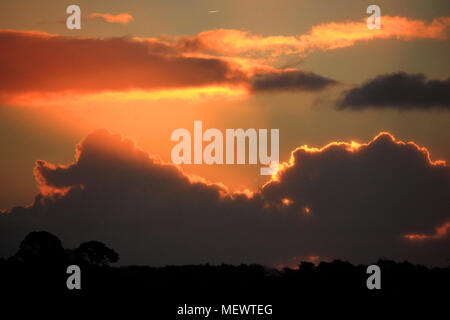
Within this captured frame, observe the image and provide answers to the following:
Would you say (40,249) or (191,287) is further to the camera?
(191,287)

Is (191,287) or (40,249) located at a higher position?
(40,249)

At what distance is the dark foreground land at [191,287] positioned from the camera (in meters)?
132

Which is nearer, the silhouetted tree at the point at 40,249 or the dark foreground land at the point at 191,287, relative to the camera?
the dark foreground land at the point at 191,287

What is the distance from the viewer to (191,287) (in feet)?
509

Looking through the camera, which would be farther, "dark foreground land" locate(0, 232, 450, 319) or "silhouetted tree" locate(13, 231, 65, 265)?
"silhouetted tree" locate(13, 231, 65, 265)

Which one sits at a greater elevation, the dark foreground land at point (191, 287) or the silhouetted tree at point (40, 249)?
the silhouetted tree at point (40, 249)

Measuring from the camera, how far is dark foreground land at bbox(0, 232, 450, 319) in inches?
5207

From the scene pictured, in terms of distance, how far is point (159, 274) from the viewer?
171m

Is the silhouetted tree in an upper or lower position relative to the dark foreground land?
upper

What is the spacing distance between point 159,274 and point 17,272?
141 ft
